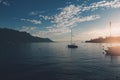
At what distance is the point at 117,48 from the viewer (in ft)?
354

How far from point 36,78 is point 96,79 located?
50.7 ft

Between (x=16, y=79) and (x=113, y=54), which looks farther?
(x=113, y=54)

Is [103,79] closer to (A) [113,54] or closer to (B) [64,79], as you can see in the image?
(B) [64,79]

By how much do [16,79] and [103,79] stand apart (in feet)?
72.7

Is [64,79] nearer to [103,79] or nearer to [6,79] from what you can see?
[103,79]

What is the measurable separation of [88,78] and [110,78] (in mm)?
5939

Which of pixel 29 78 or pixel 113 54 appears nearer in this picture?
pixel 29 78

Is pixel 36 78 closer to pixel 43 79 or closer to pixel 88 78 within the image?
pixel 43 79

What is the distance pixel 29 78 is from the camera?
42.3 metres

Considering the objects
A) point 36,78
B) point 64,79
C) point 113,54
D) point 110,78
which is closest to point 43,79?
point 36,78

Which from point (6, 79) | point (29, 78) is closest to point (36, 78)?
point (29, 78)

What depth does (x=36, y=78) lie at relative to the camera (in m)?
42.3

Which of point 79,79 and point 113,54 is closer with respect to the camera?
point 79,79

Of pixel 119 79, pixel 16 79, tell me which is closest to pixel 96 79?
pixel 119 79
